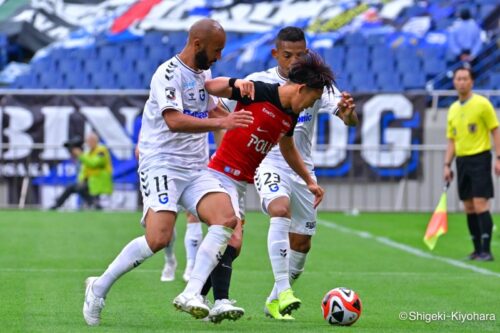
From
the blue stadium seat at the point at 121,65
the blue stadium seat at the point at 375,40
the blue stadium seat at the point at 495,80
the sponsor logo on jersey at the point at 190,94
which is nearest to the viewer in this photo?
the sponsor logo on jersey at the point at 190,94

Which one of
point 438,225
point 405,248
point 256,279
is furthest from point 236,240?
point 405,248

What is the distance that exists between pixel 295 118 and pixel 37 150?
17.3 meters

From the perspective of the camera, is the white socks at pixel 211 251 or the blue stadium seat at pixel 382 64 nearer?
the white socks at pixel 211 251

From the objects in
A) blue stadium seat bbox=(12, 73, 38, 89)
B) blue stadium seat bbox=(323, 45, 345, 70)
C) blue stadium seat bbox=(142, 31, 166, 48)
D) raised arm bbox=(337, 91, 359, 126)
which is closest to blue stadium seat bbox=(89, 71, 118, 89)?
blue stadium seat bbox=(142, 31, 166, 48)

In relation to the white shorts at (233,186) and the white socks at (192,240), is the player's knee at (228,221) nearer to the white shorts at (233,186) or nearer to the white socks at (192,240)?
the white shorts at (233,186)

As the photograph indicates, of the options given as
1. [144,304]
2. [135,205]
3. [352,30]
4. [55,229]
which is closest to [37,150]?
[135,205]

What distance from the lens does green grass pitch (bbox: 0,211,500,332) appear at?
8023mm

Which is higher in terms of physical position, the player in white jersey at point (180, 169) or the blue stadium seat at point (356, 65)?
→ the blue stadium seat at point (356, 65)

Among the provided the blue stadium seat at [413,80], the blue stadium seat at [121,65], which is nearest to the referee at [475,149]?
the blue stadium seat at [413,80]

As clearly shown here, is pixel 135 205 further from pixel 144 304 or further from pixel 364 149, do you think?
pixel 144 304

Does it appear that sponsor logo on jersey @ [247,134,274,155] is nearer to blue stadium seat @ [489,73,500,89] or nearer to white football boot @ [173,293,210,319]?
white football boot @ [173,293,210,319]

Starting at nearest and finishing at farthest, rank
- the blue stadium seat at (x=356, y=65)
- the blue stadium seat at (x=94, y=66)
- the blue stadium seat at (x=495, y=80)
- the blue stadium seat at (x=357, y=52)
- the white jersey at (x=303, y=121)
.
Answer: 1. the white jersey at (x=303, y=121)
2. the blue stadium seat at (x=495, y=80)
3. the blue stadium seat at (x=356, y=65)
4. the blue stadium seat at (x=357, y=52)
5. the blue stadium seat at (x=94, y=66)

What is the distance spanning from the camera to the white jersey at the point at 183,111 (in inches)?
306

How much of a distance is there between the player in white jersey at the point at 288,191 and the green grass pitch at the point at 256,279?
37cm
